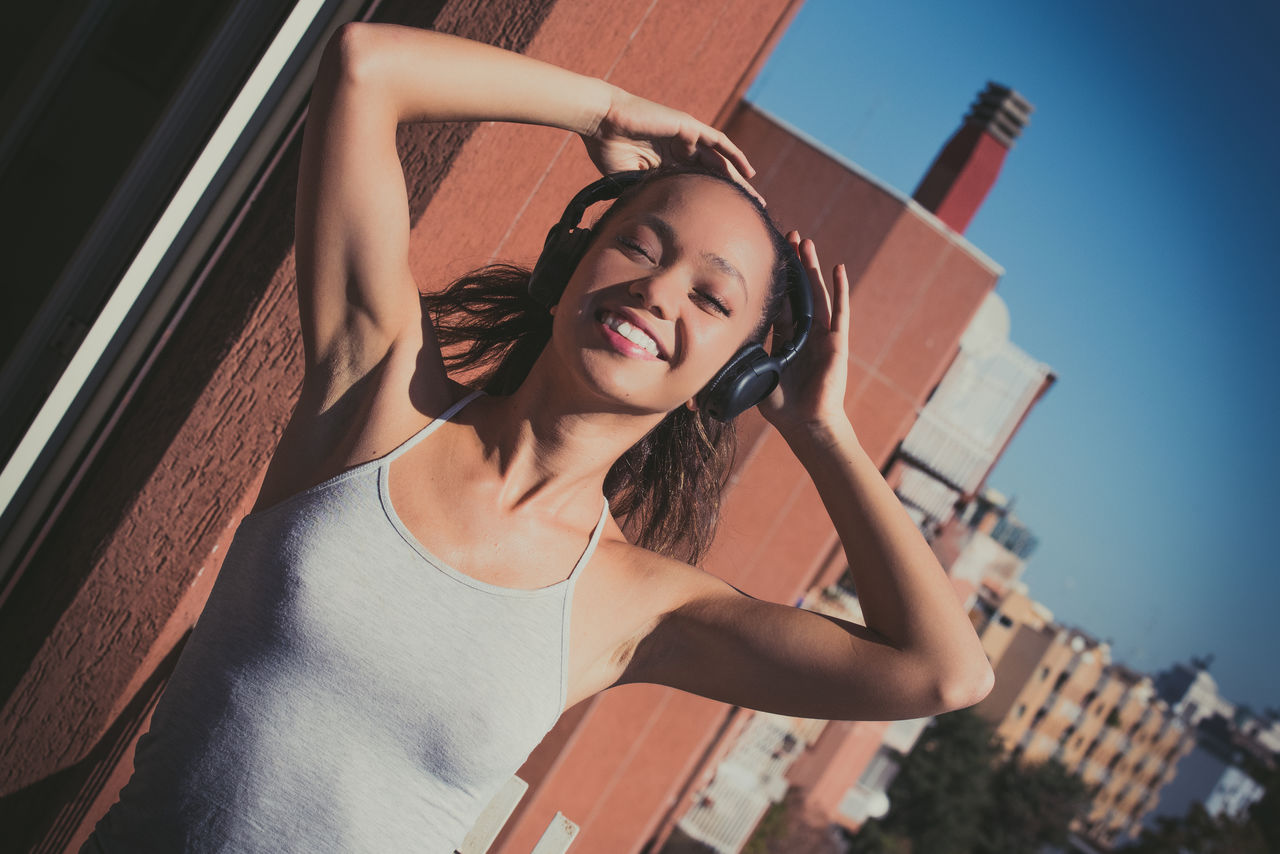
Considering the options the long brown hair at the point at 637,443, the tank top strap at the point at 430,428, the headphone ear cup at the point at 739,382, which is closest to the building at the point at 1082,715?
the long brown hair at the point at 637,443

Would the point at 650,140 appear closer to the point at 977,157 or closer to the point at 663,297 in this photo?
the point at 663,297

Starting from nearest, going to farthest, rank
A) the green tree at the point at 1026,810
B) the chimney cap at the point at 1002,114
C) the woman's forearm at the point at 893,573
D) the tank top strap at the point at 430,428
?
the tank top strap at the point at 430,428, the woman's forearm at the point at 893,573, the chimney cap at the point at 1002,114, the green tree at the point at 1026,810

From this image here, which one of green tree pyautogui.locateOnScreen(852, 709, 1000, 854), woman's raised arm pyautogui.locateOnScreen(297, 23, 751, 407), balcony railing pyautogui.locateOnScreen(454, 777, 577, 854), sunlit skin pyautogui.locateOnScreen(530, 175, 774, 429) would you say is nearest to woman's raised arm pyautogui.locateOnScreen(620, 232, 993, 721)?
sunlit skin pyautogui.locateOnScreen(530, 175, 774, 429)

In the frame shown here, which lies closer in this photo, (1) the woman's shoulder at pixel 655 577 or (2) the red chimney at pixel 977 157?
(1) the woman's shoulder at pixel 655 577

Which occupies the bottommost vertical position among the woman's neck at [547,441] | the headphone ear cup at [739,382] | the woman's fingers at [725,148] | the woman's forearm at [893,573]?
the woman's neck at [547,441]

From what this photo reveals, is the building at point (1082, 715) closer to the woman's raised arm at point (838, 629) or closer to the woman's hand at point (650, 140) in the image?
the woman's raised arm at point (838, 629)

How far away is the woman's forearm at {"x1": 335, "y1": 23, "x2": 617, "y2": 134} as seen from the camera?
4.88 ft

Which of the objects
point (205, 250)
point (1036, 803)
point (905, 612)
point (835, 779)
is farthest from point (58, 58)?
point (1036, 803)

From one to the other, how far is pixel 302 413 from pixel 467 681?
573 millimetres

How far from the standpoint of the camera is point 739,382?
1707mm

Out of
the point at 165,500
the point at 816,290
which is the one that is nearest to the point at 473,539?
the point at 816,290

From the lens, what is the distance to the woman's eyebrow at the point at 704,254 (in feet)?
5.38

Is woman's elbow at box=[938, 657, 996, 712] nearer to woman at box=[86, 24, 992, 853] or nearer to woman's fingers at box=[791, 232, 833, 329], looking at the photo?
woman at box=[86, 24, 992, 853]

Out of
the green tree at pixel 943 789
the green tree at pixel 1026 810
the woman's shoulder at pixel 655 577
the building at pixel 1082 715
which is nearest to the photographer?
the woman's shoulder at pixel 655 577
